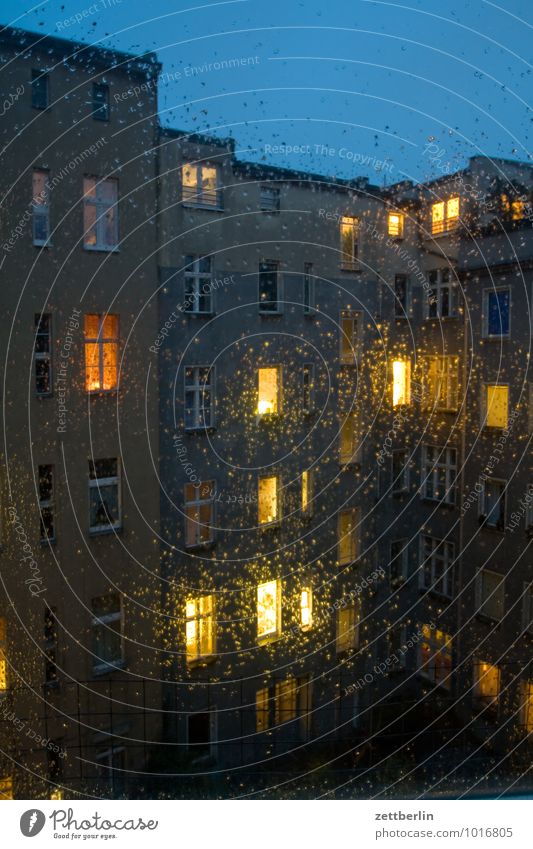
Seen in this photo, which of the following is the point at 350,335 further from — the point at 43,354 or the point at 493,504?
the point at 43,354

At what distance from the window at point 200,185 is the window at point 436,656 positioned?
3.55 feet

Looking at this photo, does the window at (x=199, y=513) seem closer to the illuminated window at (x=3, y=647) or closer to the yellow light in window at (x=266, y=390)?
the yellow light in window at (x=266, y=390)

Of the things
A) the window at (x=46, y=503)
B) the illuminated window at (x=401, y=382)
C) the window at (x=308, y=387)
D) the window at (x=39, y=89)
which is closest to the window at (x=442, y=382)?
the illuminated window at (x=401, y=382)

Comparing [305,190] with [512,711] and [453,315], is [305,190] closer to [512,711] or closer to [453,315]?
[453,315]

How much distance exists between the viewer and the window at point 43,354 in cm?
154

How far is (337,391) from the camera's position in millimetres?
1744

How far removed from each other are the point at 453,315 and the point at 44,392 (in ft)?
3.01

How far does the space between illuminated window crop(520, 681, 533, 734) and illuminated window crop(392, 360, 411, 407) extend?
2.36 feet

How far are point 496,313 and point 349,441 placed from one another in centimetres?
45

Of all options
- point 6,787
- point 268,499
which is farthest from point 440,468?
point 6,787

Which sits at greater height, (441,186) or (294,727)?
(441,186)

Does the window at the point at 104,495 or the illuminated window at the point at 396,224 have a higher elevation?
the illuminated window at the point at 396,224

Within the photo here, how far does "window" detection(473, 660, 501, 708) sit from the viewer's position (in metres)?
1.83
